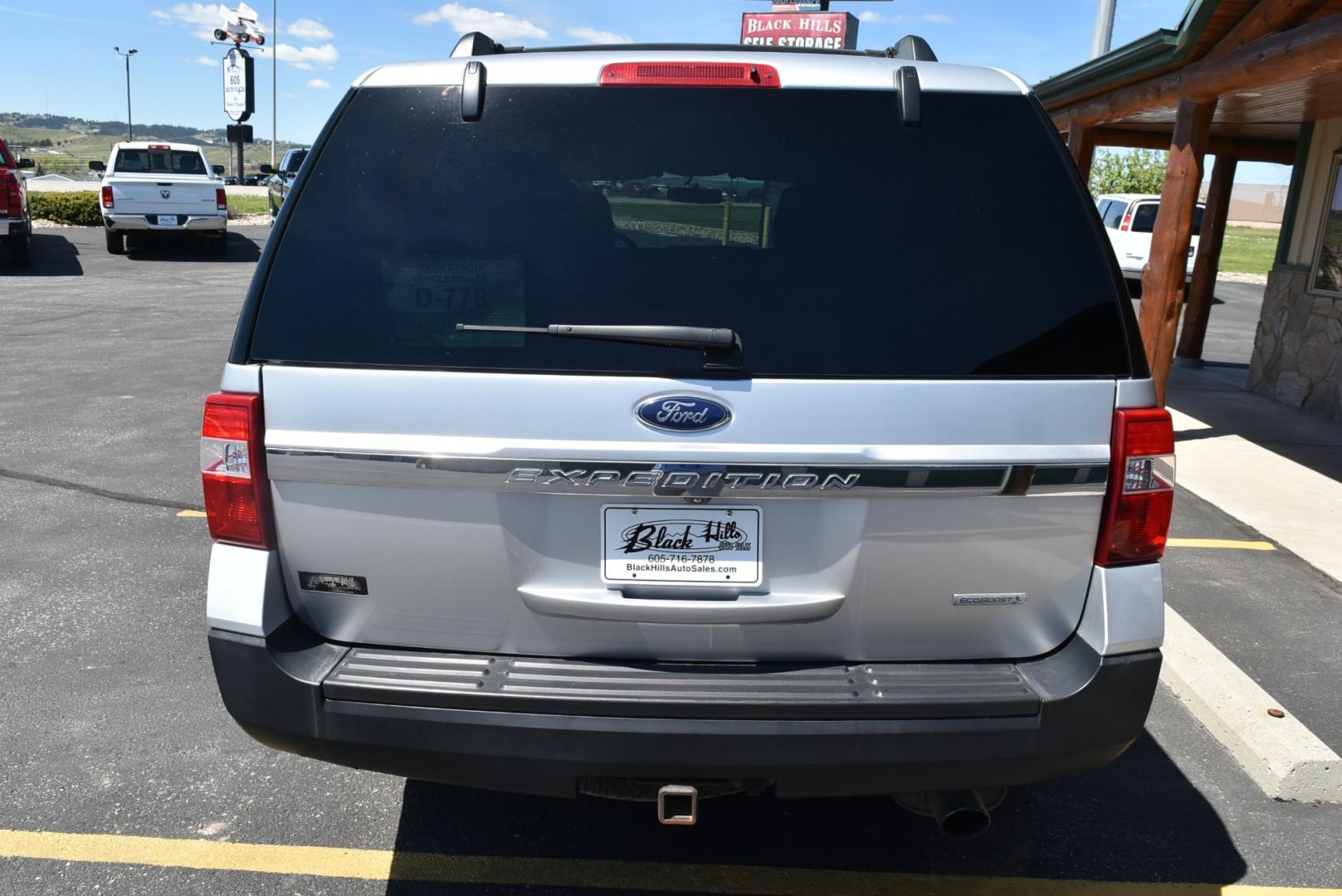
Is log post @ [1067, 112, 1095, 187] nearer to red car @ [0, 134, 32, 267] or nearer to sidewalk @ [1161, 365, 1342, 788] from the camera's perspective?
sidewalk @ [1161, 365, 1342, 788]

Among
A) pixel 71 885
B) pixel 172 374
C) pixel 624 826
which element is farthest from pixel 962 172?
pixel 172 374

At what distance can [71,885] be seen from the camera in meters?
2.91

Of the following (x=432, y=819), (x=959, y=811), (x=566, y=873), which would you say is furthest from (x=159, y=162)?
(x=959, y=811)

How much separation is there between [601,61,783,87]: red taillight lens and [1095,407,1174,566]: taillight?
3.69 feet

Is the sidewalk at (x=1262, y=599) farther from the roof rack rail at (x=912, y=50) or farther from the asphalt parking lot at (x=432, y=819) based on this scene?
the roof rack rail at (x=912, y=50)

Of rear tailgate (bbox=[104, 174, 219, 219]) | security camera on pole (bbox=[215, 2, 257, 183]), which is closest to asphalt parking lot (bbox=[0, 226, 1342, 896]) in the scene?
rear tailgate (bbox=[104, 174, 219, 219])

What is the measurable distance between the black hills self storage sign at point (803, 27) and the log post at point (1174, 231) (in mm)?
25735

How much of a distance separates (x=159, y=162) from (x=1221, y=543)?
20.6 m

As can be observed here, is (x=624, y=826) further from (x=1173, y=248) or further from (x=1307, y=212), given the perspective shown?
(x=1307, y=212)

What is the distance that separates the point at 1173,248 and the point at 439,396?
7517 mm

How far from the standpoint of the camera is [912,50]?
311cm

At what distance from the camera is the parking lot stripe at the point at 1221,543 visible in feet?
19.9

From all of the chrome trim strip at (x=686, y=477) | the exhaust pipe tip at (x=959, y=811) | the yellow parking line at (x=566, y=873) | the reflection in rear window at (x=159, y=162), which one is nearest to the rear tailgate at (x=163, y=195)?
the reflection in rear window at (x=159, y=162)

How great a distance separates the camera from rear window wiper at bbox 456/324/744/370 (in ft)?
7.64
